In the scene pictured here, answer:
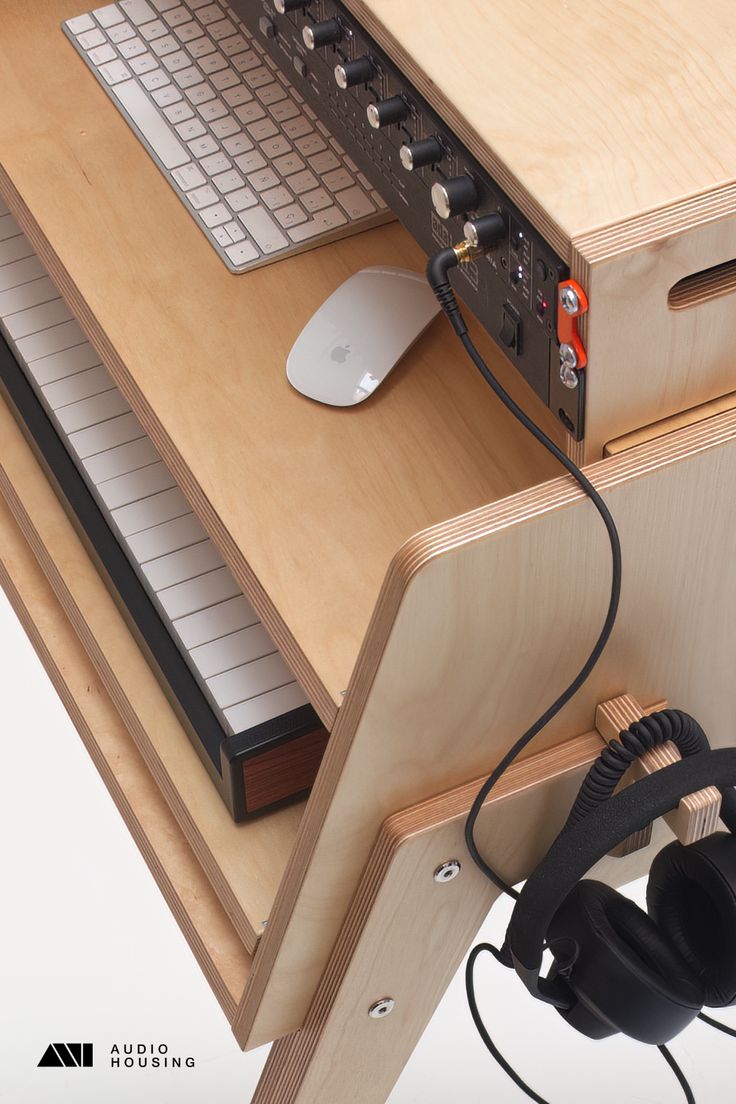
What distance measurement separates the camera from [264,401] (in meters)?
1.01

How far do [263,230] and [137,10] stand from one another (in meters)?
0.32

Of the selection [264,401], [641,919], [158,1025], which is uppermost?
[264,401]

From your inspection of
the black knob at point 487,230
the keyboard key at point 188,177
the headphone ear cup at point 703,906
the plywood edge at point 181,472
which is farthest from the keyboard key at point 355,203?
the headphone ear cup at point 703,906

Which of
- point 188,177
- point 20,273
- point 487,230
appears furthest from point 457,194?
point 20,273

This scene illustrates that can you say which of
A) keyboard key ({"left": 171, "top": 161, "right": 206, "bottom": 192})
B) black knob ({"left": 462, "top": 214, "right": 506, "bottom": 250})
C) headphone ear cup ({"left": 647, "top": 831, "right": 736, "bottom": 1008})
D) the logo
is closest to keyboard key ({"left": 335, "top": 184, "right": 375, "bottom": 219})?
keyboard key ({"left": 171, "top": 161, "right": 206, "bottom": 192})

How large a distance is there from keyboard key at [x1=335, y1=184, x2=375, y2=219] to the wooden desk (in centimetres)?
3

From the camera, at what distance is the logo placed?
1491 mm

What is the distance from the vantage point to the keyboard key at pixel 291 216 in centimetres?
112

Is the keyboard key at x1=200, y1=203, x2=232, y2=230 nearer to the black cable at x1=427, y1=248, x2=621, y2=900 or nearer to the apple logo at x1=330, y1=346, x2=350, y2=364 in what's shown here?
the apple logo at x1=330, y1=346, x2=350, y2=364

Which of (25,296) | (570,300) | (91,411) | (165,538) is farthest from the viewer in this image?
(25,296)

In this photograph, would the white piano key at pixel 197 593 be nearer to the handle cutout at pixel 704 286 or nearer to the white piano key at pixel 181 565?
the white piano key at pixel 181 565

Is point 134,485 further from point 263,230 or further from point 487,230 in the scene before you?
point 487,230

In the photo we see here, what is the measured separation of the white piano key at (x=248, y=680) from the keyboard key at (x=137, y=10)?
1.90ft

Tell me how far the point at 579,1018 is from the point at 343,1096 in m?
0.28
